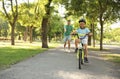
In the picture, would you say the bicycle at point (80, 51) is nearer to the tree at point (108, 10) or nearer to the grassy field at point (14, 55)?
the grassy field at point (14, 55)

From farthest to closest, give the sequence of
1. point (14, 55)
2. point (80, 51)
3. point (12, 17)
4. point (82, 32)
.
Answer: point (12, 17) → point (14, 55) → point (82, 32) → point (80, 51)

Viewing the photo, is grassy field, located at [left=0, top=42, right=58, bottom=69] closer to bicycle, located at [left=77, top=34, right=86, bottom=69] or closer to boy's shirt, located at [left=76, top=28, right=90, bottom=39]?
bicycle, located at [left=77, top=34, right=86, bottom=69]

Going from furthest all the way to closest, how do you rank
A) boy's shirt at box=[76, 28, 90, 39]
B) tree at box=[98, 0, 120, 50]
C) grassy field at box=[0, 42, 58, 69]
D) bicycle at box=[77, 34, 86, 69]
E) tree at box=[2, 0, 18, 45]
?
1. tree at box=[2, 0, 18, 45]
2. tree at box=[98, 0, 120, 50]
3. grassy field at box=[0, 42, 58, 69]
4. boy's shirt at box=[76, 28, 90, 39]
5. bicycle at box=[77, 34, 86, 69]

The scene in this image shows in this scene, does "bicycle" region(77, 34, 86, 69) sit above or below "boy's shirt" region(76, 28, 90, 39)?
below

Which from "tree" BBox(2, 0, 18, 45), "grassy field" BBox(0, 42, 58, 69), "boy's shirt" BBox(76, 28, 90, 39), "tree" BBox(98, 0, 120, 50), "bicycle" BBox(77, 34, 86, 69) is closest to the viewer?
"bicycle" BBox(77, 34, 86, 69)

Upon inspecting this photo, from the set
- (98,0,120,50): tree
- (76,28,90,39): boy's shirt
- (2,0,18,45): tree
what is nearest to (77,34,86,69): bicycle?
(76,28,90,39): boy's shirt

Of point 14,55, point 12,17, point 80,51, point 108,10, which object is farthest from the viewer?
point 12,17

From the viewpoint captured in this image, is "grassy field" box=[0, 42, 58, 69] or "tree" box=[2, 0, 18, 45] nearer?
"grassy field" box=[0, 42, 58, 69]

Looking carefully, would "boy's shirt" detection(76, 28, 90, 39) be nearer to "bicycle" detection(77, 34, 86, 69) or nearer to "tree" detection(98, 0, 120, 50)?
Answer: "bicycle" detection(77, 34, 86, 69)

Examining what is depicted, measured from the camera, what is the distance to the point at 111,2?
98.8ft

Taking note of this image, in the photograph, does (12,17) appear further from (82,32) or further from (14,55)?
(82,32)

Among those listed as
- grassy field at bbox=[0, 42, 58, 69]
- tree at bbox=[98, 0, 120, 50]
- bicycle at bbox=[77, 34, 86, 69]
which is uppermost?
tree at bbox=[98, 0, 120, 50]

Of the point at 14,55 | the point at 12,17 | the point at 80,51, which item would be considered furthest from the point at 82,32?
the point at 12,17

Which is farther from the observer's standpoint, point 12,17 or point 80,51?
point 12,17
